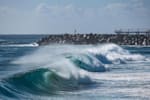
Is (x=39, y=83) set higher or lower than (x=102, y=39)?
higher

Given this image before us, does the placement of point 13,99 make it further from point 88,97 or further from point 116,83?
point 116,83

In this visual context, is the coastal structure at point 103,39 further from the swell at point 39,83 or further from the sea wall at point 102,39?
the swell at point 39,83

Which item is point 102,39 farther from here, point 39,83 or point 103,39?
point 39,83

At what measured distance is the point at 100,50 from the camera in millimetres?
48406

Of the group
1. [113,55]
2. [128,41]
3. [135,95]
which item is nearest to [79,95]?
[135,95]

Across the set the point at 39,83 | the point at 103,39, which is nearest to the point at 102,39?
the point at 103,39

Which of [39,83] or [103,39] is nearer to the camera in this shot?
[39,83]

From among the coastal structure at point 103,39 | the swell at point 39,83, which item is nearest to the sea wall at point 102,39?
the coastal structure at point 103,39

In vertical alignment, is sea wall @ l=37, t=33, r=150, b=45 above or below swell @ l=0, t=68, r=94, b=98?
below

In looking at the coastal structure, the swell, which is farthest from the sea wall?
the swell

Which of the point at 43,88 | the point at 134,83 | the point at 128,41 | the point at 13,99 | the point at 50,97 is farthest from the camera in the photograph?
the point at 128,41

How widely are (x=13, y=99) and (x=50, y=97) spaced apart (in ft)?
5.77

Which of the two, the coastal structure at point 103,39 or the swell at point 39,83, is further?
the coastal structure at point 103,39

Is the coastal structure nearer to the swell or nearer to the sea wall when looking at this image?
the sea wall
